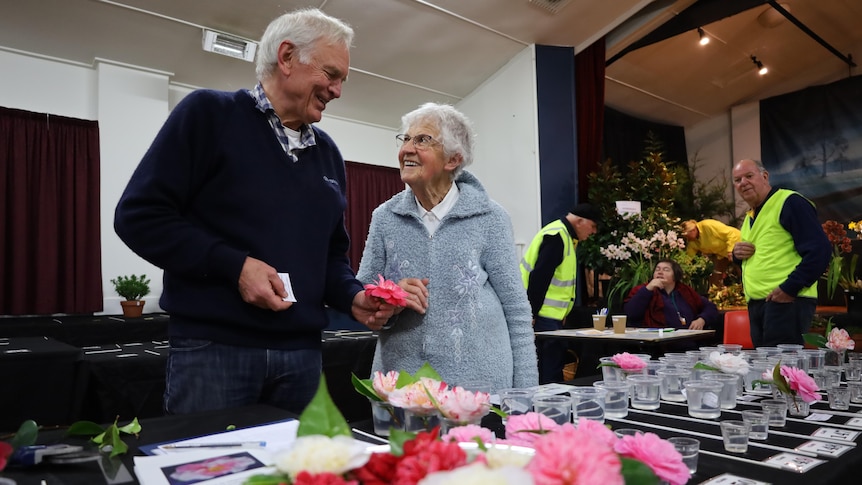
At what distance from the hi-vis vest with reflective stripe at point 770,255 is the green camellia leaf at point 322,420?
11.5ft

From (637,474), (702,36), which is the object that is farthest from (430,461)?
(702,36)

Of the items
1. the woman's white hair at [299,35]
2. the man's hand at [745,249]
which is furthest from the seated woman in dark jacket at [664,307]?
the woman's white hair at [299,35]

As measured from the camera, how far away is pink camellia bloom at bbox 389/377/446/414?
0.85m

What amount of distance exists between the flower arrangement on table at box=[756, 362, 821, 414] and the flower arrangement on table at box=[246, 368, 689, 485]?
85 cm

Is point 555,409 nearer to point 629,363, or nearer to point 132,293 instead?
point 629,363

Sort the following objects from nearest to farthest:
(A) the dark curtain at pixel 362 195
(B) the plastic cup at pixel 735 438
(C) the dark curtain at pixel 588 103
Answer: (B) the plastic cup at pixel 735 438, (C) the dark curtain at pixel 588 103, (A) the dark curtain at pixel 362 195

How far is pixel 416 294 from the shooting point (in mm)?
1510

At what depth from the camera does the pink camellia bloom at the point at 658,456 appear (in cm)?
57

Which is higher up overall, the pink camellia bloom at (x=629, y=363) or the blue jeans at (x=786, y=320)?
the pink camellia bloom at (x=629, y=363)

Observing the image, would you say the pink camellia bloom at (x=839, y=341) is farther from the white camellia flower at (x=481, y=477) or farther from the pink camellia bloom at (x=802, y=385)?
the white camellia flower at (x=481, y=477)

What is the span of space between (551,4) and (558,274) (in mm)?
3004

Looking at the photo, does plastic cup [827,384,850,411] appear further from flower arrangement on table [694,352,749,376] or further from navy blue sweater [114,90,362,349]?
navy blue sweater [114,90,362,349]

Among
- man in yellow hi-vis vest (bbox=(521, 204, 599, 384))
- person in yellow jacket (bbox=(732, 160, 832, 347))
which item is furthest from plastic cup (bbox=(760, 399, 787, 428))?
man in yellow hi-vis vest (bbox=(521, 204, 599, 384))

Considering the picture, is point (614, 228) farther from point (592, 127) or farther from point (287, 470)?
point (287, 470)
